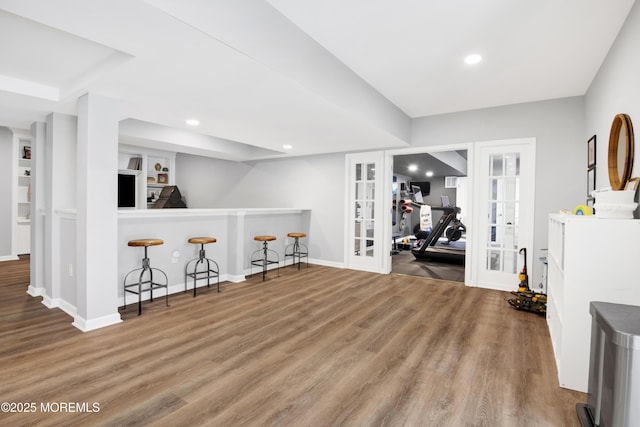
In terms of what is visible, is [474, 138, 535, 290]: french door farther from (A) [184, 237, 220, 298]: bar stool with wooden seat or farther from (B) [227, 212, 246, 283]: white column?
(A) [184, 237, 220, 298]: bar stool with wooden seat

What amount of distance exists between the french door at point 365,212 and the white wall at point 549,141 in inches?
68.2

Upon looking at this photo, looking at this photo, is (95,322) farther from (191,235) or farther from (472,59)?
(472,59)

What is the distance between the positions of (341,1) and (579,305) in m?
2.60

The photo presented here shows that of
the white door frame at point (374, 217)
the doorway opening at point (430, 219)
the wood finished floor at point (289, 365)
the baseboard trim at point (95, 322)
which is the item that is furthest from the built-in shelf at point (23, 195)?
the doorway opening at point (430, 219)

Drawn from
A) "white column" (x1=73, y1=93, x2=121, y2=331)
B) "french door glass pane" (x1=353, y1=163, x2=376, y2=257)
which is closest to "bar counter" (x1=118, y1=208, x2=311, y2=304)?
"white column" (x1=73, y1=93, x2=121, y2=331)

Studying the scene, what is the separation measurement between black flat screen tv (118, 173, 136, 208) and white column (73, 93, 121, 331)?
4027 millimetres

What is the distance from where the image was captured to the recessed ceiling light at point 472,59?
3.03 metres

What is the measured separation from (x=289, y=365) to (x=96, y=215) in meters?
2.26

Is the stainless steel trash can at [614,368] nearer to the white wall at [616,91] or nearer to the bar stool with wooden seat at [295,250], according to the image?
the white wall at [616,91]

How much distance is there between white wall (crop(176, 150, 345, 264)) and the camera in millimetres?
6098

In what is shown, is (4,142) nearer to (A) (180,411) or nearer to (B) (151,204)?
(B) (151,204)

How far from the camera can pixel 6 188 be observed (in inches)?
243

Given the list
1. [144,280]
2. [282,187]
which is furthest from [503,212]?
[144,280]

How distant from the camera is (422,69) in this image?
132 inches
